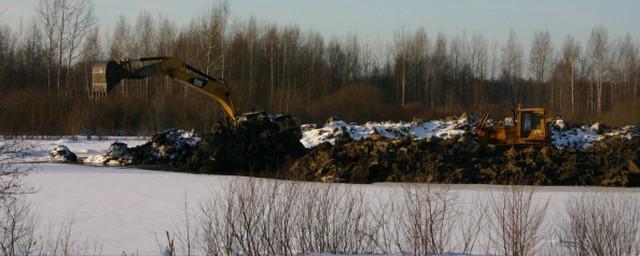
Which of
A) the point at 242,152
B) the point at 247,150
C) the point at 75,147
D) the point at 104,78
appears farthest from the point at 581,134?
the point at 75,147

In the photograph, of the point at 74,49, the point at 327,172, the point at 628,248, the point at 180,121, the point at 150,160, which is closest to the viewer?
the point at 628,248

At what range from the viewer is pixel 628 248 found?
9.29 m

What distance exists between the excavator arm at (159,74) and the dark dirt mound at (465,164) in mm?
3714

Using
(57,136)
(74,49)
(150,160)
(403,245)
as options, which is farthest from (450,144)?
(74,49)

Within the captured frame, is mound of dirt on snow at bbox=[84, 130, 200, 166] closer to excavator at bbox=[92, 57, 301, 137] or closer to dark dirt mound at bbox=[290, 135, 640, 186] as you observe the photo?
excavator at bbox=[92, 57, 301, 137]

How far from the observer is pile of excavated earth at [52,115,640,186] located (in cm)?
2119

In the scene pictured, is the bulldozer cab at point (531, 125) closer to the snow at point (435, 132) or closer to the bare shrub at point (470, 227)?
the snow at point (435, 132)

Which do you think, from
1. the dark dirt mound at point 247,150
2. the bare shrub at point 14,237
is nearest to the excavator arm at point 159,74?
the dark dirt mound at point 247,150

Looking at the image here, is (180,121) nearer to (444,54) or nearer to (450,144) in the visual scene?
(450,144)

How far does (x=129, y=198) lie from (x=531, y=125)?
1506cm

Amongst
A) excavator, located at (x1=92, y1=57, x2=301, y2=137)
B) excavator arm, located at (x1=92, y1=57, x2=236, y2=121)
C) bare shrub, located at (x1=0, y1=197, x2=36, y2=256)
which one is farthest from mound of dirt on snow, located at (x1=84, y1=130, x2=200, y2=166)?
bare shrub, located at (x1=0, y1=197, x2=36, y2=256)

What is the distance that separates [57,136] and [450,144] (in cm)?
2166

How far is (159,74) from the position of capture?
969 inches

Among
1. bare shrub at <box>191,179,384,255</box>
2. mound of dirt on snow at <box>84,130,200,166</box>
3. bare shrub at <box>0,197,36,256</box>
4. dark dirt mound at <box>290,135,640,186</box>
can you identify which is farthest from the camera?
mound of dirt on snow at <box>84,130,200,166</box>
